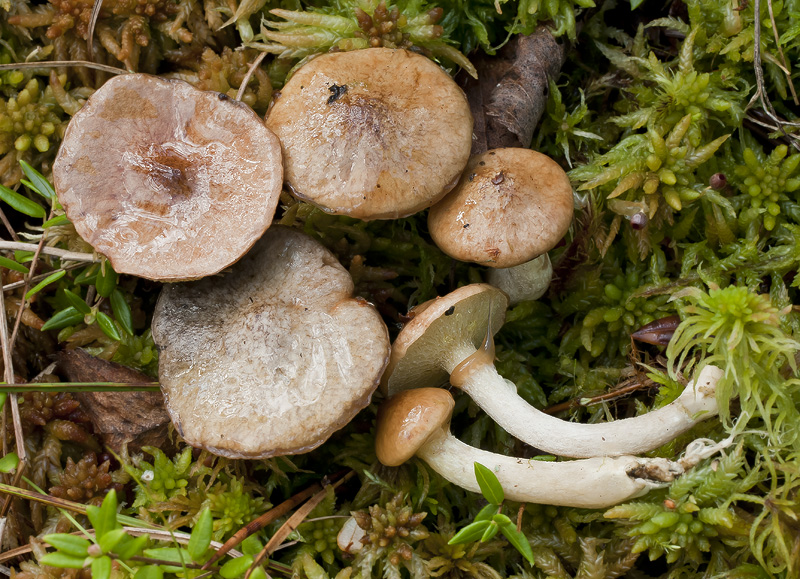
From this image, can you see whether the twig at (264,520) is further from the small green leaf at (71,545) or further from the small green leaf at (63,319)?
the small green leaf at (63,319)

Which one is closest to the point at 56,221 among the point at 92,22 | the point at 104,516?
the point at 92,22

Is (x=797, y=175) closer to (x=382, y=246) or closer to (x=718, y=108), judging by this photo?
(x=718, y=108)

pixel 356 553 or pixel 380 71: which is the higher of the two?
pixel 380 71

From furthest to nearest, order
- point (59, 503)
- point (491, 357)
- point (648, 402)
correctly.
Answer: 1. point (648, 402)
2. point (491, 357)
3. point (59, 503)

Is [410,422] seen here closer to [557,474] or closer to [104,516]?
[557,474]

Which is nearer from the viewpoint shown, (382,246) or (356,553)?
(356,553)

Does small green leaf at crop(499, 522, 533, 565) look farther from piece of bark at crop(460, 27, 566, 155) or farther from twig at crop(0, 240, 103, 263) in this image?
twig at crop(0, 240, 103, 263)

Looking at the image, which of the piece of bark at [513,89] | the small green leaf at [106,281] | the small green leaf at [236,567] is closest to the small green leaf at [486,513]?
the small green leaf at [236,567]

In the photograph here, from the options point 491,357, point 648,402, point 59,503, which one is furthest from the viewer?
point 648,402

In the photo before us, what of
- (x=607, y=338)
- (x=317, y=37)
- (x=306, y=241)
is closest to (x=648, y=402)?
(x=607, y=338)
